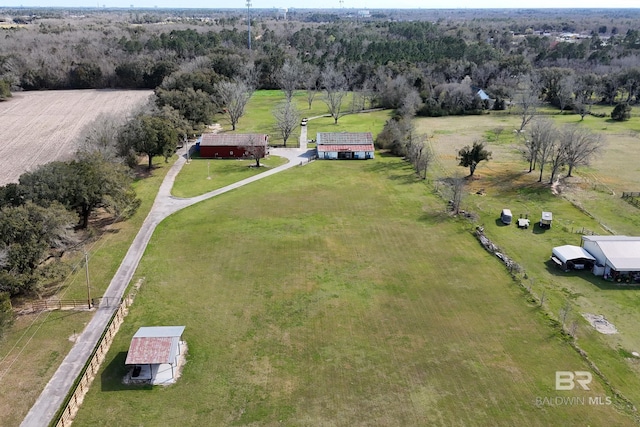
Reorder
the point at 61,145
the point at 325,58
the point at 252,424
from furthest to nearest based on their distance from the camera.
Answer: the point at 325,58, the point at 61,145, the point at 252,424

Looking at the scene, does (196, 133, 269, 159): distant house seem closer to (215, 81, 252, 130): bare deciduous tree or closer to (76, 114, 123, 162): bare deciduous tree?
(76, 114, 123, 162): bare deciduous tree

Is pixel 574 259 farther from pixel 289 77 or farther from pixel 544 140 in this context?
pixel 289 77

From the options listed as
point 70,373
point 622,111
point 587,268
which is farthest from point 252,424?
point 622,111

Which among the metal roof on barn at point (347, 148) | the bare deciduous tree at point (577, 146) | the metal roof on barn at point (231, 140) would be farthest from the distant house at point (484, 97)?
the metal roof on barn at point (231, 140)

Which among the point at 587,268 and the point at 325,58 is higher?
the point at 325,58

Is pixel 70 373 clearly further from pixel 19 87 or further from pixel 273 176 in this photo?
pixel 19 87

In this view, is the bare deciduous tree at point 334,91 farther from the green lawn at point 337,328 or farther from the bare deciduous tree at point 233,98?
the green lawn at point 337,328

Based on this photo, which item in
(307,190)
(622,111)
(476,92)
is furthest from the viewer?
(476,92)

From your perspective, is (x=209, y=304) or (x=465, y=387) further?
(x=209, y=304)
